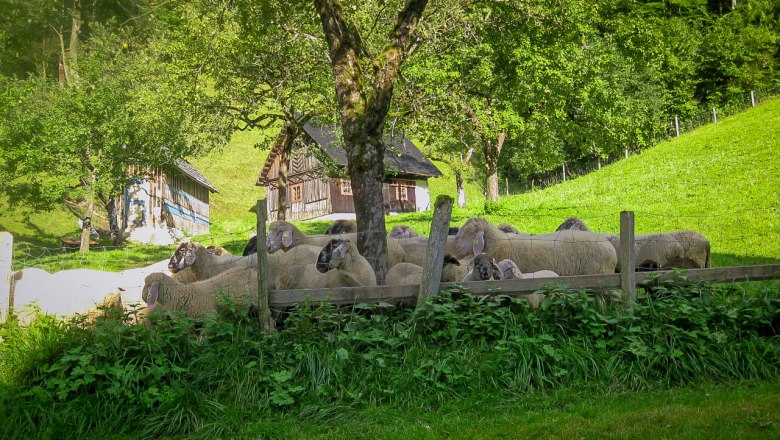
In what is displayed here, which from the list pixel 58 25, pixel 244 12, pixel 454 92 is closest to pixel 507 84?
pixel 454 92

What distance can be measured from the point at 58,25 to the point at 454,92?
138ft

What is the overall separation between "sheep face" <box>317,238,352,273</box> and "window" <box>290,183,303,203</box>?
37738 millimetres

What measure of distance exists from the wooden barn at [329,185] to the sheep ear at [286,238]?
88.4 ft

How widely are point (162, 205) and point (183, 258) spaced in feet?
99.6

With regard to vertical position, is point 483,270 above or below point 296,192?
below

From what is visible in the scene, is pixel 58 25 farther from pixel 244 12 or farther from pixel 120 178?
pixel 244 12

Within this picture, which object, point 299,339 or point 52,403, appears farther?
point 299,339

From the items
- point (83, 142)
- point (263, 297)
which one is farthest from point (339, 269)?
point (83, 142)

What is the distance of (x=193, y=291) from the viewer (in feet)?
28.4

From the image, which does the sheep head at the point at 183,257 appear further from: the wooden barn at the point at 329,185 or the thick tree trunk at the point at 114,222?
the wooden barn at the point at 329,185

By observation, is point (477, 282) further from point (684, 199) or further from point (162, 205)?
point (162, 205)

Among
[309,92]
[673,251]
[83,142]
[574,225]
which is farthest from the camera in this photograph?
[83,142]

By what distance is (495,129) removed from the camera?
25.4 m

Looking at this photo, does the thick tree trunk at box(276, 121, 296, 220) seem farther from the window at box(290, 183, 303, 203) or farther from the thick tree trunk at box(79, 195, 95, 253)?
the window at box(290, 183, 303, 203)
